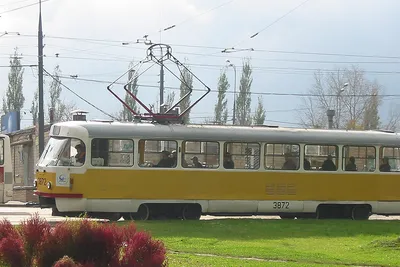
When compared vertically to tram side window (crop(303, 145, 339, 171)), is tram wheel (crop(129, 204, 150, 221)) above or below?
below

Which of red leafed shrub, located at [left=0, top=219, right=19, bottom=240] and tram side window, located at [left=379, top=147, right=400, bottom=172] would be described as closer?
red leafed shrub, located at [left=0, top=219, right=19, bottom=240]

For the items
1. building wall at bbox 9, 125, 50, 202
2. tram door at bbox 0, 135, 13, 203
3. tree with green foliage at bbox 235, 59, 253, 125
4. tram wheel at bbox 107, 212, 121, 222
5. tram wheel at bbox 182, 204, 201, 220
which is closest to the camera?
tram wheel at bbox 107, 212, 121, 222

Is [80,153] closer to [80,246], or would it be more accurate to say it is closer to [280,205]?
[280,205]

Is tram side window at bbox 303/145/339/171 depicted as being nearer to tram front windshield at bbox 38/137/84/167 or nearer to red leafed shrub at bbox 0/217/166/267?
tram front windshield at bbox 38/137/84/167

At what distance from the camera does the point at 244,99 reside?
234ft

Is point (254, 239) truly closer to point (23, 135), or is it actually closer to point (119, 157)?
point (119, 157)

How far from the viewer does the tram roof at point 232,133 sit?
22.5 m

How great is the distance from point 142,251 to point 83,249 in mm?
726

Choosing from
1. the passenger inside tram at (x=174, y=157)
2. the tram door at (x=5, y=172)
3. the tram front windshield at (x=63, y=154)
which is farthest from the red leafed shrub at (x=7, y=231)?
the tram door at (x=5, y=172)

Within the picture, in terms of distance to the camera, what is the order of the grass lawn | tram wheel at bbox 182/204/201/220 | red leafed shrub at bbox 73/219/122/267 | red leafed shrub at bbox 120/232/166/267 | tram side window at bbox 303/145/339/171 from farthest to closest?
tram side window at bbox 303/145/339/171 < tram wheel at bbox 182/204/201/220 < the grass lawn < red leafed shrub at bbox 73/219/122/267 < red leafed shrub at bbox 120/232/166/267

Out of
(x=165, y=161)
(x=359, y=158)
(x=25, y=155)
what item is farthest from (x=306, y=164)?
(x=25, y=155)

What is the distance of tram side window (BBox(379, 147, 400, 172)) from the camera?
25266 mm

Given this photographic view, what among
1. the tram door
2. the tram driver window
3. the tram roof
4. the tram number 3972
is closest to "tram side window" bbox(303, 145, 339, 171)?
the tram roof

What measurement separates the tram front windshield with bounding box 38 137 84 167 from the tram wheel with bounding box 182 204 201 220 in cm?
353
